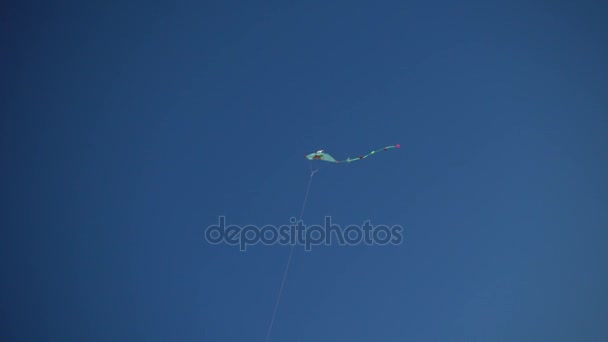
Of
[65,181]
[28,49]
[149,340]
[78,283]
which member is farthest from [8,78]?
[149,340]

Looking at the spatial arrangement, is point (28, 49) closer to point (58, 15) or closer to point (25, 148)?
point (58, 15)

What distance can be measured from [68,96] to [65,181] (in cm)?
62

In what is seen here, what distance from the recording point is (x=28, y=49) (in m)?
3.99

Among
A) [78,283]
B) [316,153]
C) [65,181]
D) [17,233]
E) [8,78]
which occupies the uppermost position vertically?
[8,78]

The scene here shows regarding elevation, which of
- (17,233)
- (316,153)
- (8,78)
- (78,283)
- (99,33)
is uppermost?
(99,33)

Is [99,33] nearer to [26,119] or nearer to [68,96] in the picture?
[68,96]

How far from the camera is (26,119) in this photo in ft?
13.0

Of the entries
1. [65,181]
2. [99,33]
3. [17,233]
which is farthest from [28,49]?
[17,233]

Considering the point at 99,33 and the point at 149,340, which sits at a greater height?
the point at 99,33

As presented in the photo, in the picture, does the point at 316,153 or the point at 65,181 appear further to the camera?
the point at 65,181

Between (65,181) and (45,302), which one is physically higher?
(65,181)

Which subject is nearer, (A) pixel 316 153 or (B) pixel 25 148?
(A) pixel 316 153

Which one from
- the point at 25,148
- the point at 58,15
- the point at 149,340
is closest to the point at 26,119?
the point at 25,148

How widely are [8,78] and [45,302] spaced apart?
5.30 feet
